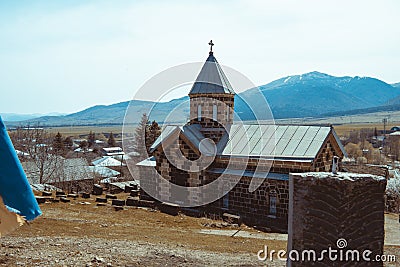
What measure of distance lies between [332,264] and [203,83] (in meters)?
16.6

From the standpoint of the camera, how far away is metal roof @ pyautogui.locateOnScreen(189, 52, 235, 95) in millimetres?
22000

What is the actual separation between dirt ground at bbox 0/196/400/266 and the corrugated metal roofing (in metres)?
4.14

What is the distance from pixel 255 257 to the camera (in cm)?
1090

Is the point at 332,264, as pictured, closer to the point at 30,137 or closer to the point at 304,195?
the point at 304,195

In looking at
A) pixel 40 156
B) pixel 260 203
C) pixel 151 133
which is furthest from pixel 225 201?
pixel 151 133

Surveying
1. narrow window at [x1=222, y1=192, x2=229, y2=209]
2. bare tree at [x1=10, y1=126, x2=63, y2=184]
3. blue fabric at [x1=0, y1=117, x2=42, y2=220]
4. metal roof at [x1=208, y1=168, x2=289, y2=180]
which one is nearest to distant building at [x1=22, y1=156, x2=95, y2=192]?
bare tree at [x1=10, y1=126, x2=63, y2=184]

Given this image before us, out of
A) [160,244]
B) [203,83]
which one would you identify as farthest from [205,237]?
[203,83]

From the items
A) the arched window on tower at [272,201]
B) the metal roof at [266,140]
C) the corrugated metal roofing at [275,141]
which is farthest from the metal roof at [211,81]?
the arched window on tower at [272,201]

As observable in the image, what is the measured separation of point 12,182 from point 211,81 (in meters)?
19.5

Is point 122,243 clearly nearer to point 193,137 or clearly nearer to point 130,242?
point 130,242

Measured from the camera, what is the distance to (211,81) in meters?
22.3

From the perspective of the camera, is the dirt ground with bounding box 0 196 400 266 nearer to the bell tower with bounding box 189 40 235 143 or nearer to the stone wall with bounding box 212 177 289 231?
the stone wall with bounding box 212 177 289 231

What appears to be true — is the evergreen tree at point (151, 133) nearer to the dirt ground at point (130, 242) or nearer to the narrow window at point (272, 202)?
the dirt ground at point (130, 242)

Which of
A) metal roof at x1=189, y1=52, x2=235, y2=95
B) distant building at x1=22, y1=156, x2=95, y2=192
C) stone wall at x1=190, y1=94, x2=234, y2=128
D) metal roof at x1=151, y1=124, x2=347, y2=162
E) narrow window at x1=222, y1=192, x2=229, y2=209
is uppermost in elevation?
metal roof at x1=189, y1=52, x2=235, y2=95
